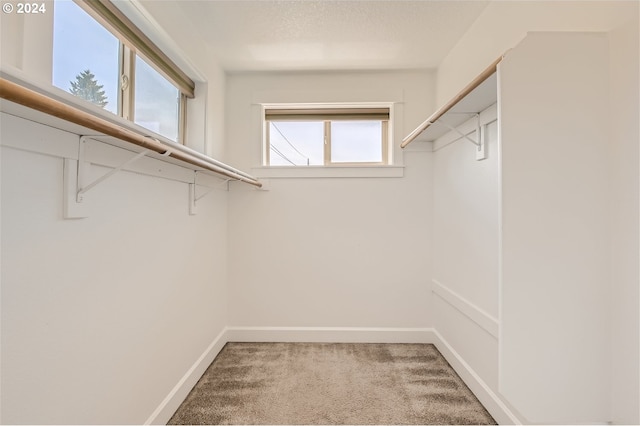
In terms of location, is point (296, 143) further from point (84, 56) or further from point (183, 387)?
point (183, 387)

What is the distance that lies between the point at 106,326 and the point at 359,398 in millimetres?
1386

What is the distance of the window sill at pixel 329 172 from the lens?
2.66 meters

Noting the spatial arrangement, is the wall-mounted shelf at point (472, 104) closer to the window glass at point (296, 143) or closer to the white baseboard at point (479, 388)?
the window glass at point (296, 143)

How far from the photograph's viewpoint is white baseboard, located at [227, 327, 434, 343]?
8.65ft

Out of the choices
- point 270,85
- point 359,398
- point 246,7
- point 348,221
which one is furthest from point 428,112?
point 359,398

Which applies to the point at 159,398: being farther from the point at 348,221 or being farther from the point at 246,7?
the point at 246,7

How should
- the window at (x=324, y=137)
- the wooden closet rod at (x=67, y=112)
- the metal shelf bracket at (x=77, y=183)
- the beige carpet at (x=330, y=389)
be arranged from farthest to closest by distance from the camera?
the window at (x=324, y=137), the beige carpet at (x=330, y=389), the metal shelf bracket at (x=77, y=183), the wooden closet rod at (x=67, y=112)

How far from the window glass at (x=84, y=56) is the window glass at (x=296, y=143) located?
1.45 m

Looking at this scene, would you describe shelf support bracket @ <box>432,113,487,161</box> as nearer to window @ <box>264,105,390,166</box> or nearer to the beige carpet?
window @ <box>264,105,390,166</box>

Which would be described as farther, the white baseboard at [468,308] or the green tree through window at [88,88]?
the white baseboard at [468,308]

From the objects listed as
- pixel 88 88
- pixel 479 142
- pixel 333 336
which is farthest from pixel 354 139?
pixel 88 88

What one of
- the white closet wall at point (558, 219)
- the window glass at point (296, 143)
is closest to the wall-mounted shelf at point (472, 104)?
the white closet wall at point (558, 219)

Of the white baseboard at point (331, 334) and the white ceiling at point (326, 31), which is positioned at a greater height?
the white ceiling at point (326, 31)

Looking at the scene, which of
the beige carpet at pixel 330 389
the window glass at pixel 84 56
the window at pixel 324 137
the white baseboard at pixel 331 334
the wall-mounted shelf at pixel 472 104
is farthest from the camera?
the window at pixel 324 137
